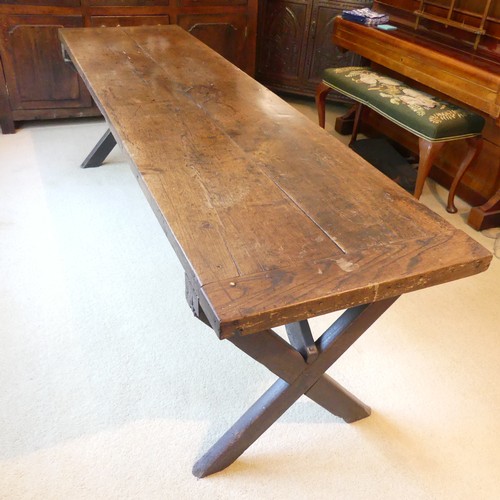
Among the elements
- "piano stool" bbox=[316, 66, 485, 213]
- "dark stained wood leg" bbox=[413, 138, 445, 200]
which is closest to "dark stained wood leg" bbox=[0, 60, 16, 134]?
"piano stool" bbox=[316, 66, 485, 213]

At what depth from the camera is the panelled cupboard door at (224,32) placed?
3.03 metres

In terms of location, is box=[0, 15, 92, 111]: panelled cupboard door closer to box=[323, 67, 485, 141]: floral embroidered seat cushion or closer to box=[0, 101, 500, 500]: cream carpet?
box=[0, 101, 500, 500]: cream carpet

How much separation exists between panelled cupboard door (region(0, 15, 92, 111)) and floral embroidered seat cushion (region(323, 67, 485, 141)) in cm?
149

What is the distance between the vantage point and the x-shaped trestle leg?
3.57 feet

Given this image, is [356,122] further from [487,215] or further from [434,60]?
[487,215]

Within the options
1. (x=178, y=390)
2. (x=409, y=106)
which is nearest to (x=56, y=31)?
(x=409, y=106)

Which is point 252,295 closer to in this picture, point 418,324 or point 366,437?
point 366,437

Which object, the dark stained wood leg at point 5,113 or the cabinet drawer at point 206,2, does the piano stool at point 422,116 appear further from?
the dark stained wood leg at point 5,113

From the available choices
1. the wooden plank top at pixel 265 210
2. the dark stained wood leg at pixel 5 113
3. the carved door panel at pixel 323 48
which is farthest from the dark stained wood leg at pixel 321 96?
the dark stained wood leg at pixel 5 113

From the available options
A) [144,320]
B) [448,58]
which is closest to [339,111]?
[448,58]

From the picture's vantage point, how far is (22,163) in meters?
2.62

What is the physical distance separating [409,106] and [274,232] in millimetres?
1530

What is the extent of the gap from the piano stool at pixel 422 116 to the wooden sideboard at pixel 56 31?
88 centimetres

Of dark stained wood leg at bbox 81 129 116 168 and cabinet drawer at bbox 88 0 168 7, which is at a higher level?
cabinet drawer at bbox 88 0 168 7
